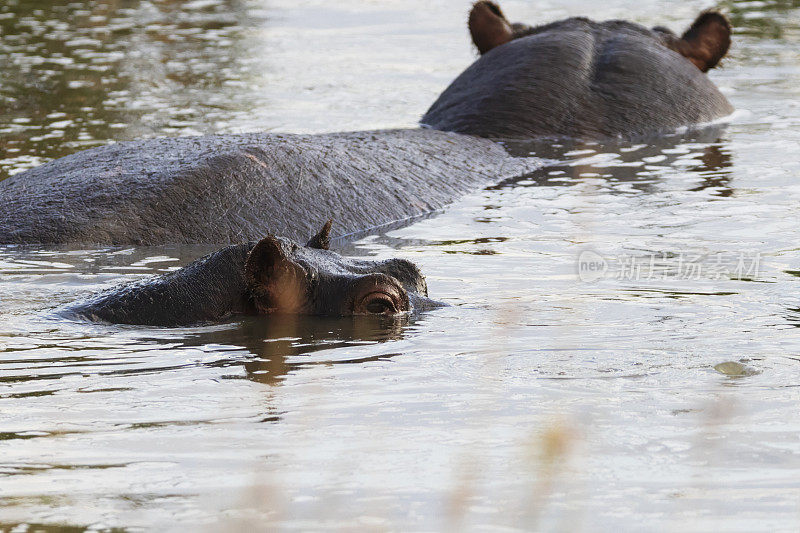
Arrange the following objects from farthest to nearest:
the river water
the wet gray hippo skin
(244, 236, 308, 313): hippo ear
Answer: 1. the wet gray hippo skin
2. (244, 236, 308, 313): hippo ear
3. the river water

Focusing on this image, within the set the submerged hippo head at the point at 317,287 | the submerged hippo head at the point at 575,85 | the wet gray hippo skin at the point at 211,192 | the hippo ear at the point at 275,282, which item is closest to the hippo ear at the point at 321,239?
the submerged hippo head at the point at 317,287

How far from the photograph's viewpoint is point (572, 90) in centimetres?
1049

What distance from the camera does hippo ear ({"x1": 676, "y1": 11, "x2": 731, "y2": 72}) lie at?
11.1 meters

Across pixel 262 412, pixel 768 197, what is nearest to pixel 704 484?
pixel 262 412

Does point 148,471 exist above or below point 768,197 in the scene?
above

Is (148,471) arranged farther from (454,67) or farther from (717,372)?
(454,67)

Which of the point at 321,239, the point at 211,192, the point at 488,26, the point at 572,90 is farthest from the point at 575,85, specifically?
the point at 321,239

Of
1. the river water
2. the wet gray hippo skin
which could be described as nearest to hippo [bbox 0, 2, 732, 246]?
the wet gray hippo skin

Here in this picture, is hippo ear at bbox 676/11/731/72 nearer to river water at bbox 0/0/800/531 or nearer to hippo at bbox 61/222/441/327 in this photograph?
river water at bbox 0/0/800/531

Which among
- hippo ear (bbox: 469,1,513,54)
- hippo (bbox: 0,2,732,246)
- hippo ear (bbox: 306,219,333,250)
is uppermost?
hippo ear (bbox: 469,1,513,54)

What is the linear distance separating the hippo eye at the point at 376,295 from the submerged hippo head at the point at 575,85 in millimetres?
5152

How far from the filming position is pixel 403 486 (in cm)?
356

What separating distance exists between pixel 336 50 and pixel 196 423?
482 inches

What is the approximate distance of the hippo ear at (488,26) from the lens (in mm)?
11023
